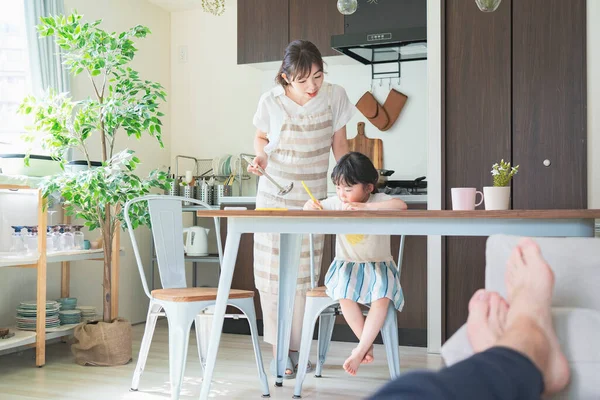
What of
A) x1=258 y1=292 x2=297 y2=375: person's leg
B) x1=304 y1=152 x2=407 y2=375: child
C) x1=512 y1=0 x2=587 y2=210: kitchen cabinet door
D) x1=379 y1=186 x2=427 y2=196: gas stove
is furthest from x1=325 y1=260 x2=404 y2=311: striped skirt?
x1=379 y1=186 x2=427 y2=196: gas stove

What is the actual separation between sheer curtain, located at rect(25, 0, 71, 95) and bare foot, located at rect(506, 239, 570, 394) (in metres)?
3.11

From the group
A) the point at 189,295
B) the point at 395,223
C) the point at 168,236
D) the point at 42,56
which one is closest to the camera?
the point at 395,223

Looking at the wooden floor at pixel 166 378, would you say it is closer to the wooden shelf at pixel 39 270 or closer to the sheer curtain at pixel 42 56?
the wooden shelf at pixel 39 270

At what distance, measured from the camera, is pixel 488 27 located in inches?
148

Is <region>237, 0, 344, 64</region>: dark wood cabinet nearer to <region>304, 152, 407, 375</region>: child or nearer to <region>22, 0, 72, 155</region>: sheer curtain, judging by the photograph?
<region>22, 0, 72, 155</region>: sheer curtain

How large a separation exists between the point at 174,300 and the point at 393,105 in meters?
2.58

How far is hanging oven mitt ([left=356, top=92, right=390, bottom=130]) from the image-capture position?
4.73 m

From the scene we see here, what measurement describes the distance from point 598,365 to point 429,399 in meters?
0.56

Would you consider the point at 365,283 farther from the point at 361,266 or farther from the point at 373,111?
the point at 373,111

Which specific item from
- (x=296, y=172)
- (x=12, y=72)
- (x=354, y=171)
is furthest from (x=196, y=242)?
(x=354, y=171)

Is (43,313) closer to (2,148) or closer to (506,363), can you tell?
(2,148)

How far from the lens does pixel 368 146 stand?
4.79 meters

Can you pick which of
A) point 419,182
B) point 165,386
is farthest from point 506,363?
point 419,182

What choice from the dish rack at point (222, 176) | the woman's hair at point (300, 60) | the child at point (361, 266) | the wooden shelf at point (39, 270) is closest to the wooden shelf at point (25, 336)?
the wooden shelf at point (39, 270)
